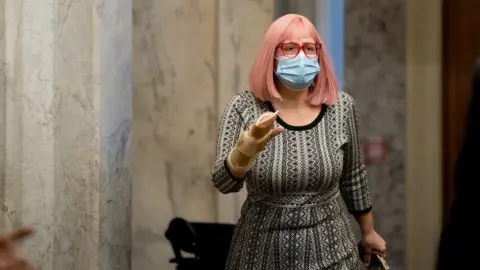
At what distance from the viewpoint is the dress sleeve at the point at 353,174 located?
5.92ft

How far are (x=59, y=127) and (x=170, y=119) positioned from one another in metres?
0.58

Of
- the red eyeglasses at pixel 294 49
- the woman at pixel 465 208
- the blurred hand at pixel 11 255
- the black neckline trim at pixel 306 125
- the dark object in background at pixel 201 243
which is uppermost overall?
the red eyeglasses at pixel 294 49

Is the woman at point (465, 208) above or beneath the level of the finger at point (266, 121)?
beneath

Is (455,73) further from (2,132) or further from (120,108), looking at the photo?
(2,132)

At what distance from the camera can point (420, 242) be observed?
296 cm

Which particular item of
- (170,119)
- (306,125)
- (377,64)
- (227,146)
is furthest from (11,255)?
(377,64)

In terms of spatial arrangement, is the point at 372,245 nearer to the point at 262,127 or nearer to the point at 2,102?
the point at 262,127

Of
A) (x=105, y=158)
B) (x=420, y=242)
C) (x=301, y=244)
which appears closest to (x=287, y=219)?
(x=301, y=244)

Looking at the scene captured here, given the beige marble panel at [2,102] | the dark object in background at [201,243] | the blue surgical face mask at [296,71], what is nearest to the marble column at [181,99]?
the dark object in background at [201,243]

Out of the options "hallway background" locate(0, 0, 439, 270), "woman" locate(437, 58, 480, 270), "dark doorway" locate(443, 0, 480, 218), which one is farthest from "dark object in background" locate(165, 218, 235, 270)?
"woman" locate(437, 58, 480, 270)

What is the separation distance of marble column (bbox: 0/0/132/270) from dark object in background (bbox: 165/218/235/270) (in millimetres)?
267

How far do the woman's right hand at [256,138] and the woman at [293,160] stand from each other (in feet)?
0.14

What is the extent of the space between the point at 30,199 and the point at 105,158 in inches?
8.3

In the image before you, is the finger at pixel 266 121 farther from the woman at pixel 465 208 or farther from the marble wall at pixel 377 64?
the marble wall at pixel 377 64
